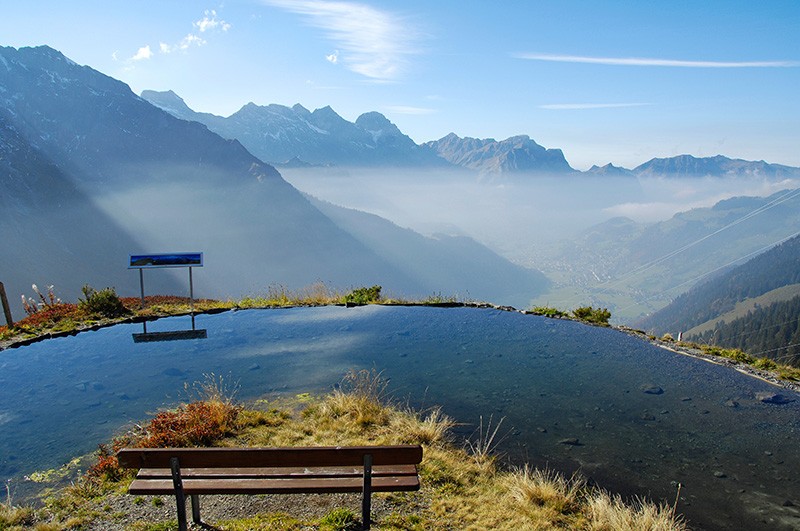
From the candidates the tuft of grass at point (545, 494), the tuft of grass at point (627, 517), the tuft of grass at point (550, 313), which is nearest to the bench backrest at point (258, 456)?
the tuft of grass at point (545, 494)

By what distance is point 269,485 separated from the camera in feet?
20.8

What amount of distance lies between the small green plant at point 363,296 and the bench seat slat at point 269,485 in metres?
15.7

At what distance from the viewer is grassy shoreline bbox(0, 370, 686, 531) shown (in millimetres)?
6941

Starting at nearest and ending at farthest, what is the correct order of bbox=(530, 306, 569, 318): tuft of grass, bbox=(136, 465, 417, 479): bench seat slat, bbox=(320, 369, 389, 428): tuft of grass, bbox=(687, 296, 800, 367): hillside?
bbox=(136, 465, 417, 479): bench seat slat, bbox=(320, 369, 389, 428): tuft of grass, bbox=(530, 306, 569, 318): tuft of grass, bbox=(687, 296, 800, 367): hillside

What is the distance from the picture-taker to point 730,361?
14898mm

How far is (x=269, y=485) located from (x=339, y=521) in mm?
1192

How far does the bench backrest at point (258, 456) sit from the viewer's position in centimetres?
574

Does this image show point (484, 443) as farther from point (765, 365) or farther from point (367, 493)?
point (765, 365)

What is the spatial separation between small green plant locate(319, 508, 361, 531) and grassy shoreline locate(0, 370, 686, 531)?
1cm

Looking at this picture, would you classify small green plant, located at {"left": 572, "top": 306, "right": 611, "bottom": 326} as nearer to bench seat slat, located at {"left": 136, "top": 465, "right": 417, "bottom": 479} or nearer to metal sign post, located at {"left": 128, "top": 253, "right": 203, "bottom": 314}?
bench seat slat, located at {"left": 136, "top": 465, "right": 417, "bottom": 479}

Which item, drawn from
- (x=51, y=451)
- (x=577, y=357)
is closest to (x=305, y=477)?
(x=51, y=451)

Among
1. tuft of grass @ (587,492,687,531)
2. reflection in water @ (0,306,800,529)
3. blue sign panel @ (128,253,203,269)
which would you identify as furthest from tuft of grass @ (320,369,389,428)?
blue sign panel @ (128,253,203,269)

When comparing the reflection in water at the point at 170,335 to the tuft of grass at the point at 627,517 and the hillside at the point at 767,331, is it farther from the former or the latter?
the hillside at the point at 767,331

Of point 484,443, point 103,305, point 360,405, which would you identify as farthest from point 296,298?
point 484,443
